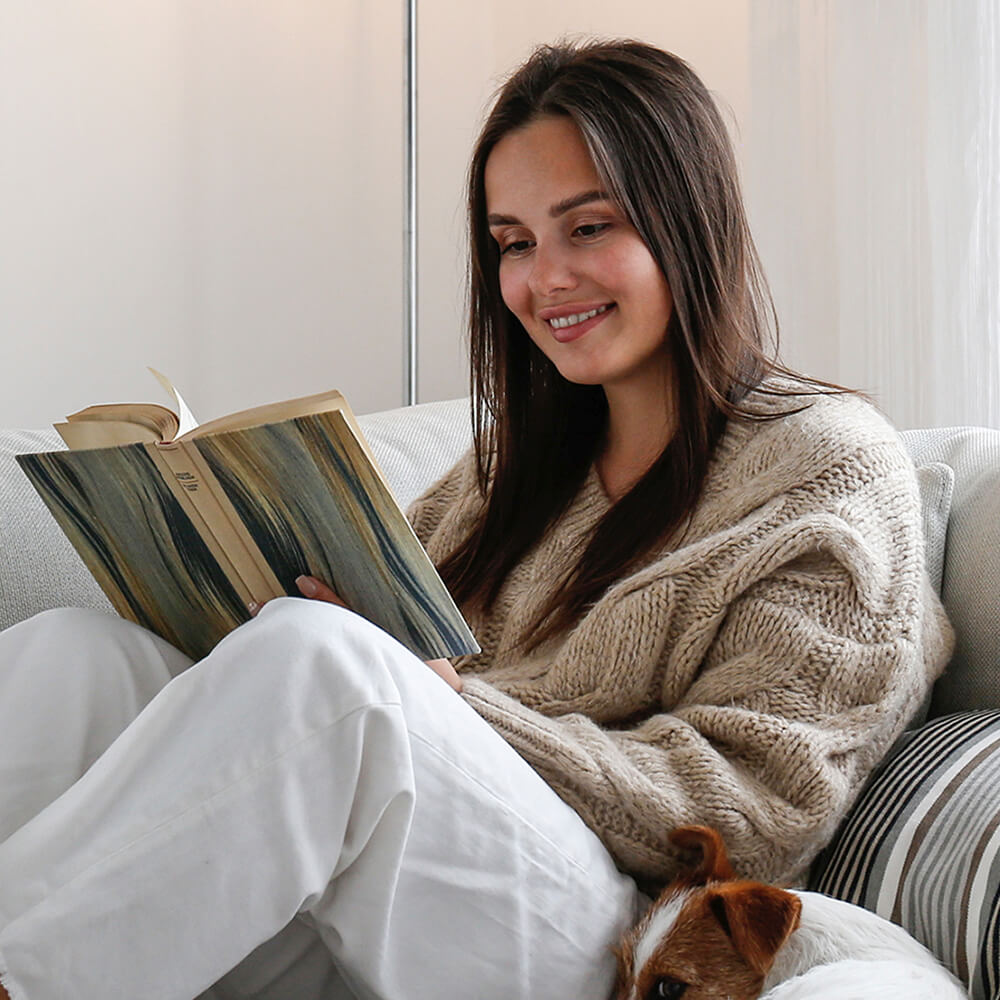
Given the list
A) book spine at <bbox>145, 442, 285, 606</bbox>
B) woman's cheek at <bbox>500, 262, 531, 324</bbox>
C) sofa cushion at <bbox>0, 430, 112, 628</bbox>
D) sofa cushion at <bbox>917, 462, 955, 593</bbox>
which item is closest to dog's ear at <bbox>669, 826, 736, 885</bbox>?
book spine at <bbox>145, 442, 285, 606</bbox>

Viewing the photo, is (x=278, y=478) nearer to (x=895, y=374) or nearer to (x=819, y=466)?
(x=819, y=466)

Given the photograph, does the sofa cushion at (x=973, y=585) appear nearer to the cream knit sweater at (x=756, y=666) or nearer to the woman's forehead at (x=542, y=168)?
the cream knit sweater at (x=756, y=666)

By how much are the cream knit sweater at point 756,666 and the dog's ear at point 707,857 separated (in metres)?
0.04

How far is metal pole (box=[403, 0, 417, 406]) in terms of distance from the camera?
2.39 m

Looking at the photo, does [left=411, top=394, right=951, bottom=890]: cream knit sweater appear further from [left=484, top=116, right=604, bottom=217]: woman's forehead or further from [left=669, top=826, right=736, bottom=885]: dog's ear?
[left=484, top=116, right=604, bottom=217]: woman's forehead

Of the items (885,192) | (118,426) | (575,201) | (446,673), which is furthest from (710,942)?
(885,192)

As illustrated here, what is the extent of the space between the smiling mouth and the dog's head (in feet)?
1.91

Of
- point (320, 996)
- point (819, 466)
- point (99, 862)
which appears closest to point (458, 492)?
point (819, 466)

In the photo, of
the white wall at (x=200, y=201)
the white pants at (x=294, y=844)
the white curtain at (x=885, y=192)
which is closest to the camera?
the white pants at (x=294, y=844)

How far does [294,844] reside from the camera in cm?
81

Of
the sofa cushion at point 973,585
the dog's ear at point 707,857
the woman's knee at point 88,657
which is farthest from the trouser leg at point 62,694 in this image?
the sofa cushion at point 973,585

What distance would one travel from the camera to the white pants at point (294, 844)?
76 cm

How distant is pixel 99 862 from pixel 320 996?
283 mm

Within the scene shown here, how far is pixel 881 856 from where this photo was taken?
0.99 m
